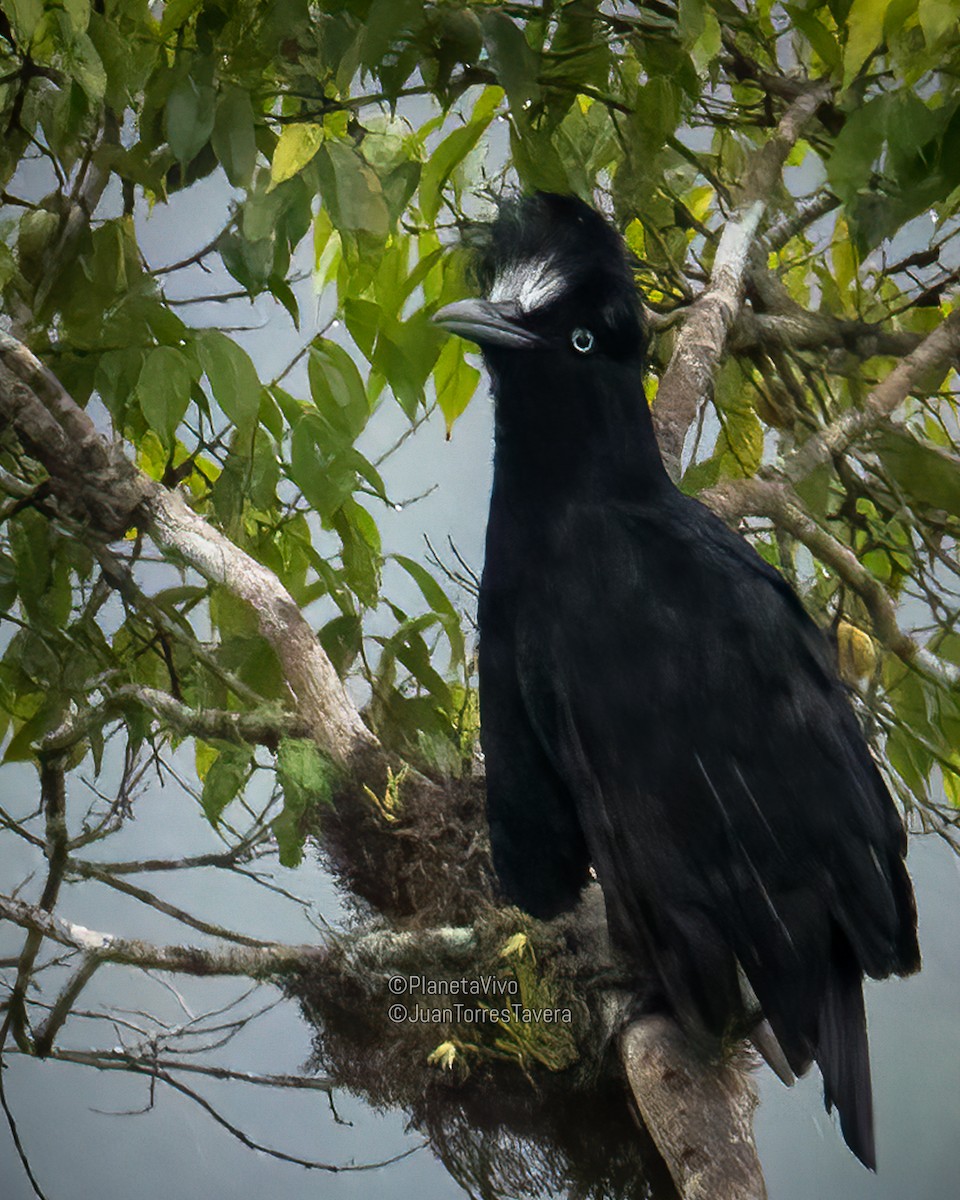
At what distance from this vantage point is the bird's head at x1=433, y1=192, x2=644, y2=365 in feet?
3.56

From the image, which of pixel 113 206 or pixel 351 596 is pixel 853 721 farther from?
pixel 113 206

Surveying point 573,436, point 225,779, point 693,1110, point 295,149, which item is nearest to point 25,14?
point 295,149

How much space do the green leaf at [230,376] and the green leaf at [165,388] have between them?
0.09ft

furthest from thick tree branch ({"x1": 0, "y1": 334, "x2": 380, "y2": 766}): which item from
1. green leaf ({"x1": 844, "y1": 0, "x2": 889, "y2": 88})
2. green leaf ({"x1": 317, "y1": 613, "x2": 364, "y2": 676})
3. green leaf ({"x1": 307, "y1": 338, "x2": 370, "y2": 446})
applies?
green leaf ({"x1": 844, "y1": 0, "x2": 889, "y2": 88})

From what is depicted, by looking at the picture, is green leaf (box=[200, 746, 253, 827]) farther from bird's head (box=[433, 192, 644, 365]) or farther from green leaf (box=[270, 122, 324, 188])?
green leaf (box=[270, 122, 324, 188])

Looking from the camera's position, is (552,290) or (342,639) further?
(342,639)

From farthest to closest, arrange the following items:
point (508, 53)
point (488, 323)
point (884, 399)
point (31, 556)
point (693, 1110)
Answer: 1. point (31, 556)
2. point (884, 399)
3. point (508, 53)
4. point (488, 323)
5. point (693, 1110)

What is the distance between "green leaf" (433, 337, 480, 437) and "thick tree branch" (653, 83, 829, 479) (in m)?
0.21

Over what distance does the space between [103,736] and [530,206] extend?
30.2 inches

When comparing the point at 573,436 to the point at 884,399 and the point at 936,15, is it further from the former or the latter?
the point at 936,15

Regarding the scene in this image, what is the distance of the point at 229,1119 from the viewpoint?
1.21 meters

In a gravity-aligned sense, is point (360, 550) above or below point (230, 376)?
below

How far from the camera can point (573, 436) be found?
1130 mm

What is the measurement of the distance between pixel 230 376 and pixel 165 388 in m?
0.07
